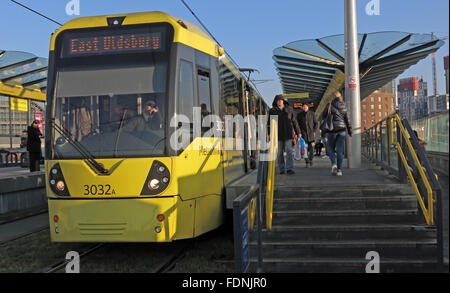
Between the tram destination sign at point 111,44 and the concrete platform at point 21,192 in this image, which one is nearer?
the tram destination sign at point 111,44

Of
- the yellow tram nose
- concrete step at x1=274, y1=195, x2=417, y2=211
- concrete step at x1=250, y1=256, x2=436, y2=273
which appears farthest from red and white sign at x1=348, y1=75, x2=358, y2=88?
the yellow tram nose

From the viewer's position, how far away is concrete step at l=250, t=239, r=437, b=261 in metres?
5.39

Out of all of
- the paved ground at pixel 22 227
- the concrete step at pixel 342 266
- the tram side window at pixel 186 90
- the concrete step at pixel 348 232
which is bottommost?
the paved ground at pixel 22 227

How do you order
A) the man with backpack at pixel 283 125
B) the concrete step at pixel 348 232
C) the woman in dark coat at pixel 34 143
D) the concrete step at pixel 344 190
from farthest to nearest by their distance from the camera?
the woman in dark coat at pixel 34 143 < the man with backpack at pixel 283 125 < the concrete step at pixel 344 190 < the concrete step at pixel 348 232

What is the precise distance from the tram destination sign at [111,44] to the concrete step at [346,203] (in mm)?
2869

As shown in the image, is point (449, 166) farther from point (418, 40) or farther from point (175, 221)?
point (418, 40)

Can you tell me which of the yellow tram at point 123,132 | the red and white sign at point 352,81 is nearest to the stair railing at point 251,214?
the yellow tram at point 123,132

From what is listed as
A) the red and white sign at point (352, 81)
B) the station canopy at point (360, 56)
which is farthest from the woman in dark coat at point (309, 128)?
the station canopy at point (360, 56)

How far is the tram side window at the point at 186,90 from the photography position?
19.8ft

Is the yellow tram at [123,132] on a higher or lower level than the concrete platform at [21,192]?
higher

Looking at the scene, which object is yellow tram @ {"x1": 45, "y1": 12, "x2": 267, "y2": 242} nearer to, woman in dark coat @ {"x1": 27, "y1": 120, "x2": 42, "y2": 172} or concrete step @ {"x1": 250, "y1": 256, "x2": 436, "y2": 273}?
concrete step @ {"x1": 250, "y1": 256, "x2": 436, "y2": 273}

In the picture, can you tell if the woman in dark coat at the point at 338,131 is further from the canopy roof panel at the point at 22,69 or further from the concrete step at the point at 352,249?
the canopy roof panel at the point at 22,69

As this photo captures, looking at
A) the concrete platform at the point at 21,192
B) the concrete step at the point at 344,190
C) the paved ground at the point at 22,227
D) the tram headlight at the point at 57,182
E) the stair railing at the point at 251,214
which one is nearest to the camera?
the stair railing at the point at 251,214

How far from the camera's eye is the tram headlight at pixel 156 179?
5.77m
